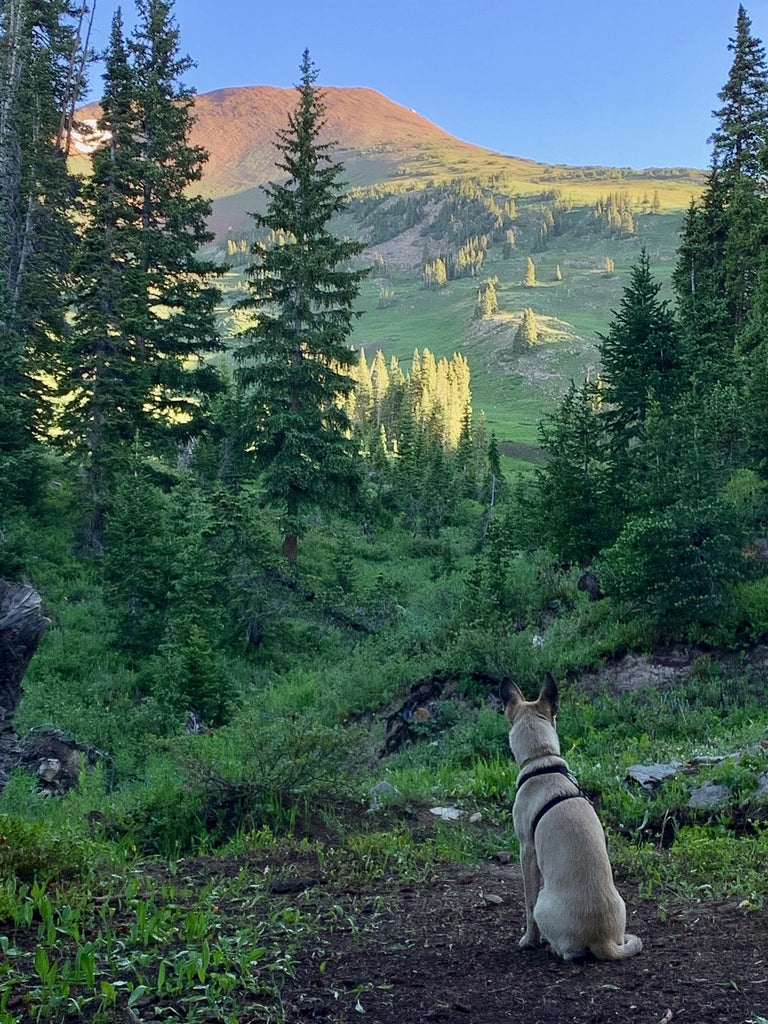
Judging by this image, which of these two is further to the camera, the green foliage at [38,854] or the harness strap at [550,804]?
the green foliage at [38,854]

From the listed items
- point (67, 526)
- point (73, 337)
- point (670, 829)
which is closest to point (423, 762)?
point (670, 829)

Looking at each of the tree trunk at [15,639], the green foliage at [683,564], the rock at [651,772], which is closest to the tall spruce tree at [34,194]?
the tree trunk at [15,639]

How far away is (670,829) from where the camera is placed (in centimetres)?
752

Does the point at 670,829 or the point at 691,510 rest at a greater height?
the point at 691,510

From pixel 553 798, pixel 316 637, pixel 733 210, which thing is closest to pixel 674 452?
pixel 316 637

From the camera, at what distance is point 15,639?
11.6 m

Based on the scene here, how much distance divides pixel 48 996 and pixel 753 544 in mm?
14653

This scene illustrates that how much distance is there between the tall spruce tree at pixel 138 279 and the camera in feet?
77.3

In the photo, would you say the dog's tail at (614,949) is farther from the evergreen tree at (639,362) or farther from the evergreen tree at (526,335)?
the evergreen tree at (526,335)

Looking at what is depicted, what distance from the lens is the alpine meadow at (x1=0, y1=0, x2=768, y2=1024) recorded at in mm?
4453

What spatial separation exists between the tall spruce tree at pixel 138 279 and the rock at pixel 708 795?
19.0m

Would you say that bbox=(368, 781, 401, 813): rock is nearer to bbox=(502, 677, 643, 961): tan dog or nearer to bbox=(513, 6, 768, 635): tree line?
bbox=(502, 677, 643, 961): tan dog

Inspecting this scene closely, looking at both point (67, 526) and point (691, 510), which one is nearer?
point (691, 510)

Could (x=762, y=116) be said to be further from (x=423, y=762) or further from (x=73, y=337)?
(x=423, y=762)
